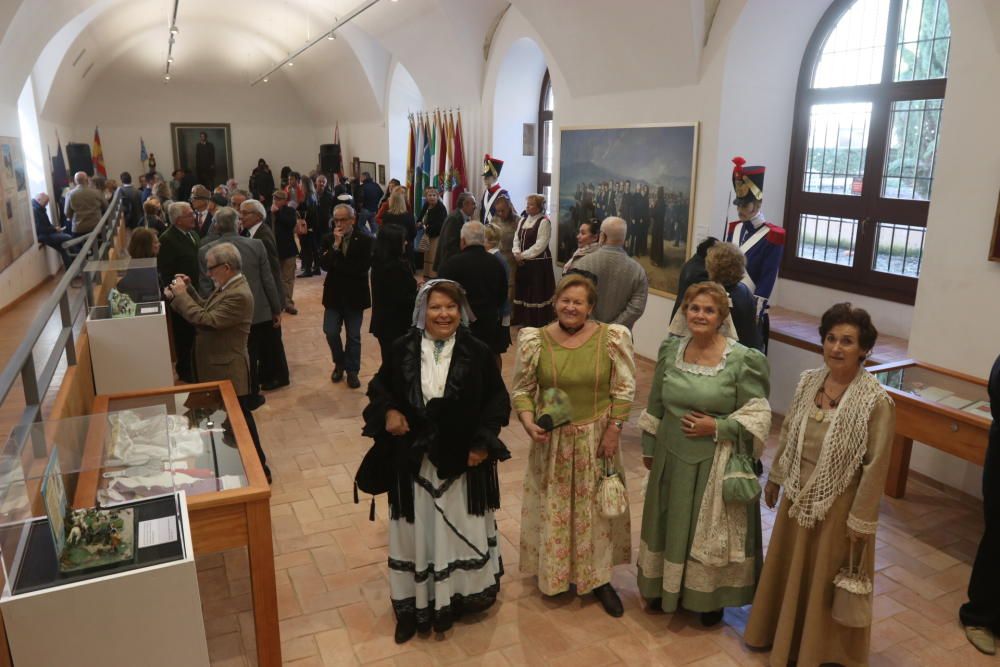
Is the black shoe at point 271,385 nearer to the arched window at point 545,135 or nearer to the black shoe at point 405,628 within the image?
the black shoe at point 405,628

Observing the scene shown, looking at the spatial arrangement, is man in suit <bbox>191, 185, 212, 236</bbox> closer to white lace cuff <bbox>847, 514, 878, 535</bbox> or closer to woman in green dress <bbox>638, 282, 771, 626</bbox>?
woman in green dress <bbox>638, 282, 771, 626</bbox>

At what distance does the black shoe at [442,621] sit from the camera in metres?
3.51

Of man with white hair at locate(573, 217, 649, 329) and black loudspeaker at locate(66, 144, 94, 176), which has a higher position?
black loudspeaker at locate(66, 144, 94, 176)

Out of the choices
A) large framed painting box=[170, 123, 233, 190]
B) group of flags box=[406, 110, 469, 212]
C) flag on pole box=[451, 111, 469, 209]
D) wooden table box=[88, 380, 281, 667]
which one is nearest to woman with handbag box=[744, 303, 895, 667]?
wooden table box=[88, 380, 281, 667]

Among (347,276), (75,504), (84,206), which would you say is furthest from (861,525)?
(84,206)

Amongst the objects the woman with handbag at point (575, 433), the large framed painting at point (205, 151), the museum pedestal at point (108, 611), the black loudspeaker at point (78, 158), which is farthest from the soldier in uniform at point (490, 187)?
the large framed painting at point (205, 151)

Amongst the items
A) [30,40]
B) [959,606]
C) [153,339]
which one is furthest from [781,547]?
[30,40]

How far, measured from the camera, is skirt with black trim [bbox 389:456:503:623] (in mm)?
3375

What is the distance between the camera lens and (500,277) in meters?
5.59

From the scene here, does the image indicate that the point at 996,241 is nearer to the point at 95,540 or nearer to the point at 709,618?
the point at 709,618

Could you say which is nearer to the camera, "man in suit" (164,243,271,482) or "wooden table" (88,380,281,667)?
"wooden table" (88,380,281,667)

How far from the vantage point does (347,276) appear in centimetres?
669

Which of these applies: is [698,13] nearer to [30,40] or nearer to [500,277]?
[500,277]

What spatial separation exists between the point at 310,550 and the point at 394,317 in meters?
2.30
